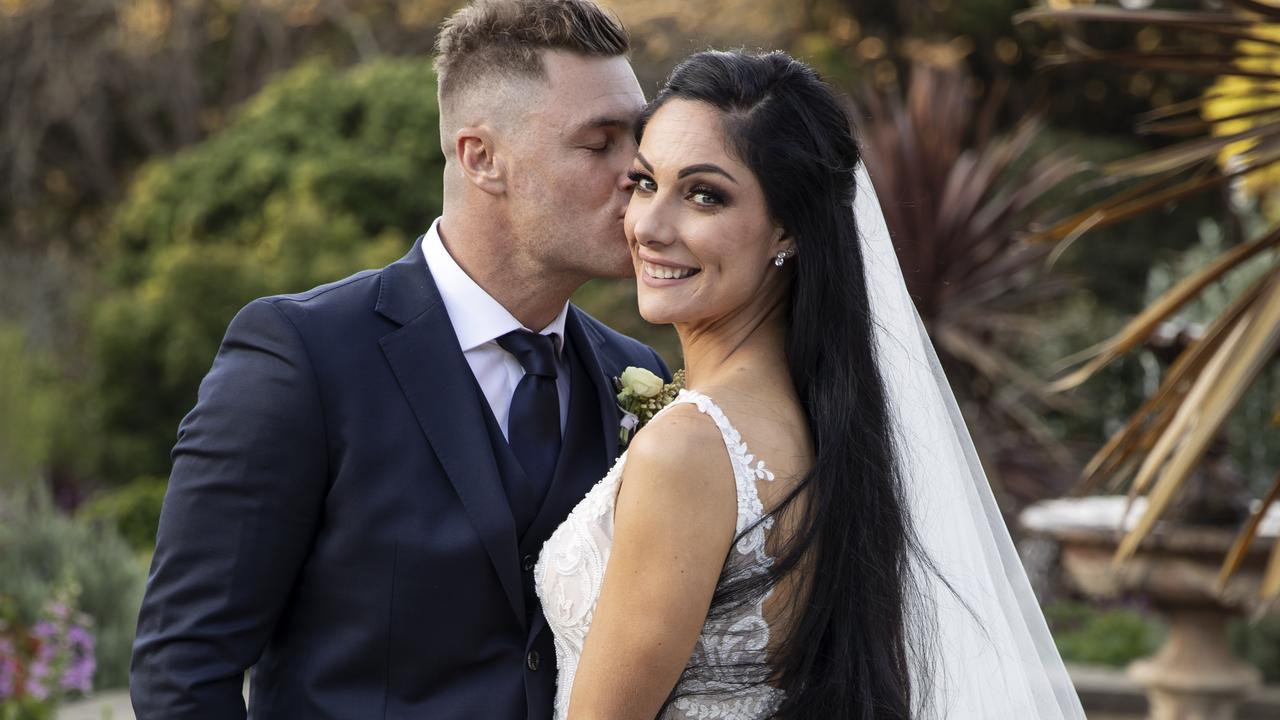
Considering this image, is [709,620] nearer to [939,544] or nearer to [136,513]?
[939,544]

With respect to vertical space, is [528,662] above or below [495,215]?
below

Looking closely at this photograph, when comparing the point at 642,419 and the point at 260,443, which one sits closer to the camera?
the point at 260,443

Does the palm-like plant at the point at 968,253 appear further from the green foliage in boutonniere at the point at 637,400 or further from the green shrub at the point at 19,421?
the green foliage in boutonniere at the point at 637,400

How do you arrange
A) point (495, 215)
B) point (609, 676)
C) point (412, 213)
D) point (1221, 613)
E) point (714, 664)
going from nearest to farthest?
point (609, 676) < point (714, 664) < point (495, 215) < point (1221, 613) < point (412, 213)

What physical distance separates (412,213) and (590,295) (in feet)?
6.77

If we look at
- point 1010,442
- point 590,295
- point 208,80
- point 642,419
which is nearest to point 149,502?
point 590,295

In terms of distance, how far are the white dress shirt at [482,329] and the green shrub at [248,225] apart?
6369 millimetres

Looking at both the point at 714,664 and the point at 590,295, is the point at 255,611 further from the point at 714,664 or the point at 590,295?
the point at 590,295

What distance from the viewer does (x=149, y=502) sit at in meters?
8.27

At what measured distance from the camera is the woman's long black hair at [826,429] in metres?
2.26

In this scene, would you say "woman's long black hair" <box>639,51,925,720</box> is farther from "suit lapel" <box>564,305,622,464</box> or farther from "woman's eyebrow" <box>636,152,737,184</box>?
"suit lapel" <box>564,305,622,464</box>

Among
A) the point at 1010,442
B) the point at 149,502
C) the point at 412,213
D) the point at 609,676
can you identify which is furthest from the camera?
the point at 412,213

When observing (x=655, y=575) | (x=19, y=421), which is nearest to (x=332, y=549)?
(x=655, y=575)

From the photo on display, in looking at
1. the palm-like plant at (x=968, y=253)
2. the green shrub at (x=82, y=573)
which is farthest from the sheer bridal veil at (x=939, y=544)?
the palm-like plant at (x=968, y=253)
